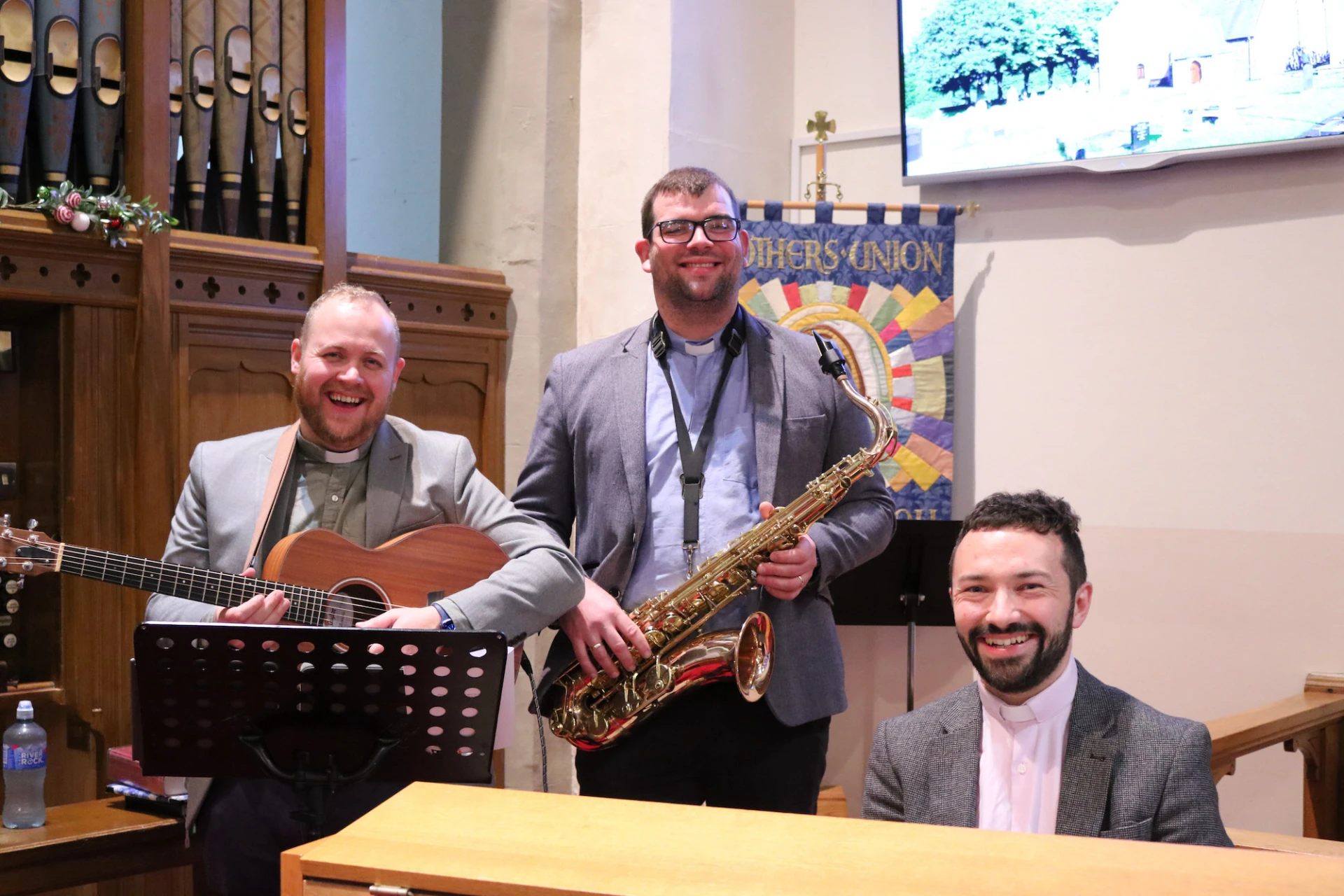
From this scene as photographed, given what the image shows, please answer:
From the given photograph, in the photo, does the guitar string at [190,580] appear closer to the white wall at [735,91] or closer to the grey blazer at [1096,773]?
the grey blazer at [1096,773]

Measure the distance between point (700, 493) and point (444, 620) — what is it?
2.31ft

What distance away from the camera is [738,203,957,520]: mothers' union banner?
535 cm

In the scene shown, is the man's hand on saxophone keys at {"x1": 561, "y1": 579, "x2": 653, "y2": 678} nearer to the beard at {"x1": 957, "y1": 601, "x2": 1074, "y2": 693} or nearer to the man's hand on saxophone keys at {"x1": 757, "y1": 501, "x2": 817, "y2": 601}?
the man's hand on saxophone keys at {"x1": 757, "y1": 501, "x2": 817, "y2": 601}

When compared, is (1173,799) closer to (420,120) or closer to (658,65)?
(658,65)

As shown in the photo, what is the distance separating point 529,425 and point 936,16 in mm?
2523

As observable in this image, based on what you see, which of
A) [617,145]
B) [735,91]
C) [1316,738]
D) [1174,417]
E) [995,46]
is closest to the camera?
[1316,738]

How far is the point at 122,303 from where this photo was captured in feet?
14.4

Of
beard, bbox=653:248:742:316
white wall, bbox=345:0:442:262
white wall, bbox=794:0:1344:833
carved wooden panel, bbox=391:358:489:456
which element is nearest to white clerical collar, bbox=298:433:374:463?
beard, bbox=653:248:742:316

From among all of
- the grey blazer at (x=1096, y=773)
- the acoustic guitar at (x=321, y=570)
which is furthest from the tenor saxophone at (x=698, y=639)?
the grey blazer at (x=1096, y=773)

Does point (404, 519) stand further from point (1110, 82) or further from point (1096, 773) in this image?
point (1110, 82)

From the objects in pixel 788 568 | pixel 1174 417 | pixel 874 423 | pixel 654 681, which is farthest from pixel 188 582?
pixel 1174 417

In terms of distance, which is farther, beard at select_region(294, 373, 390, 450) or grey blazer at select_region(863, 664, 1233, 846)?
beard at select_region(294, 373, 390, 450)

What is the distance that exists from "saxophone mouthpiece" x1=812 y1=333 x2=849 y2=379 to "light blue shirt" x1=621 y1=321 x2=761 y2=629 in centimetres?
20

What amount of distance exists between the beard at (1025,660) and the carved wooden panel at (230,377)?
3.22 m
